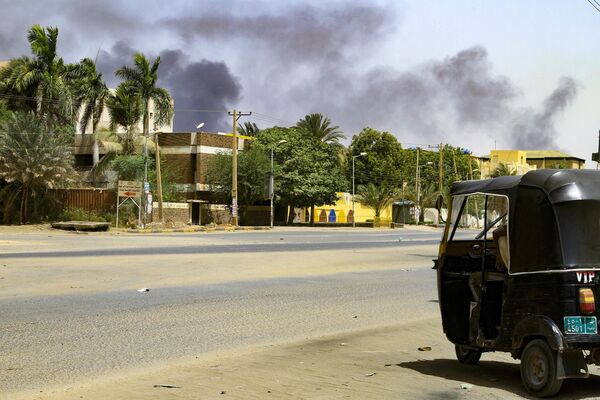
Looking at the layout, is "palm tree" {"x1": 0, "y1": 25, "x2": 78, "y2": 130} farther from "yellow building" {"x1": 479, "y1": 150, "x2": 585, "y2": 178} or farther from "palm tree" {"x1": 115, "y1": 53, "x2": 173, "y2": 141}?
"yellow building" {"x1": 479, "y1": 150, "x2": 585, "y2": 178}


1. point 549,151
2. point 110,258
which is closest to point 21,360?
point 110,258

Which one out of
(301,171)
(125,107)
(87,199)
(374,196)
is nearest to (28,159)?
(87,199)

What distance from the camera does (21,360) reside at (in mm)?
8258

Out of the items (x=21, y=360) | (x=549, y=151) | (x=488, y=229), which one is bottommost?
(x=21, y=360)

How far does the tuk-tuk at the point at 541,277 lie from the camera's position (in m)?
6.16

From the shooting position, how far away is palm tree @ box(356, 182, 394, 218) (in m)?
85.2

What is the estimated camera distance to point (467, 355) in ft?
26.3

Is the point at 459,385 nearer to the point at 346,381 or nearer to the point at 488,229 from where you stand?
the point at 346,381

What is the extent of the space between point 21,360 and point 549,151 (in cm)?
17581

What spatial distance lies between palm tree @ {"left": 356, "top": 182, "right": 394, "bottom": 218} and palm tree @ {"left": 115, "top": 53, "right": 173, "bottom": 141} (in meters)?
29.4

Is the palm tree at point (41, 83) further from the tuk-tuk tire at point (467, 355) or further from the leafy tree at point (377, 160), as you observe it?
the tuk-tuk tire at point (467, 355)

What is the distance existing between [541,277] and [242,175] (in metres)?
60.6

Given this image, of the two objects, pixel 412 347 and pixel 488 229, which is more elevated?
pixel 488 229

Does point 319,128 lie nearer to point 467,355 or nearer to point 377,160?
point 377,160
